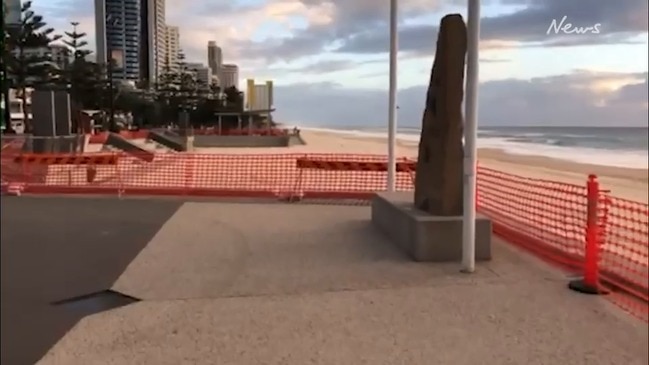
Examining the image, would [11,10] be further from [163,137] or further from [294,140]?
[294,140]

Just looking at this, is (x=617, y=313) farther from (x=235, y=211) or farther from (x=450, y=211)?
(x=235, y=211)

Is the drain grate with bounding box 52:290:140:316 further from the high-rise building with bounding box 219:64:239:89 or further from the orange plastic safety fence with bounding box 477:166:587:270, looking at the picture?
the orange plastic safety fence with bounding box 477:166:587:270

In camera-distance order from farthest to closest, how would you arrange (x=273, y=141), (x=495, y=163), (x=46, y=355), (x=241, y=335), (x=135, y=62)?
1. (x=273, y=141)
2. (x=495, y=163)
3. (x=241, y=335)
4. (x=46, y=355)
5. (x=135, y=62)

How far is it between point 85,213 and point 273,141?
3113 cm

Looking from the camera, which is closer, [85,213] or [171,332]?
Answer: [171,332]

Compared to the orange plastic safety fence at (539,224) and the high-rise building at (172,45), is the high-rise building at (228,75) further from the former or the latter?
the orange plastic safety fence at (539,224)

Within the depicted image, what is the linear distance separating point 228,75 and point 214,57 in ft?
0.97

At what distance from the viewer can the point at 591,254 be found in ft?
16.5

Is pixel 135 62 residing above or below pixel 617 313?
above

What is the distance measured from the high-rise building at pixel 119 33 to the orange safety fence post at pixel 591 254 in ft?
12.8

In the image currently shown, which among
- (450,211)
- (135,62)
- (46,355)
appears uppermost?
(135,62)

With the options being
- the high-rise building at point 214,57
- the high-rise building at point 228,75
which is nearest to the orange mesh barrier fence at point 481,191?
the high-rise building at point 228,75

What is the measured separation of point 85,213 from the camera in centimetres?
852

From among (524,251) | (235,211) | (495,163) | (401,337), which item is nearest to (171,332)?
(401,337)
